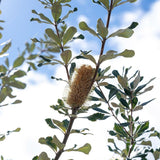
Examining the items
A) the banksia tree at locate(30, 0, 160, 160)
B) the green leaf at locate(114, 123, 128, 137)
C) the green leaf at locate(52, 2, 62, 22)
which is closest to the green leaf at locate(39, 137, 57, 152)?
the banksia tree at locate(30, 0, 160, 160)

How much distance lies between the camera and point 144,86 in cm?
149

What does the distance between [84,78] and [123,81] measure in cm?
35

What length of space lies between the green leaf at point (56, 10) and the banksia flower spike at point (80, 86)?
28 cm

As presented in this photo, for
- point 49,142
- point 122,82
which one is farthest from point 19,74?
point 122,82

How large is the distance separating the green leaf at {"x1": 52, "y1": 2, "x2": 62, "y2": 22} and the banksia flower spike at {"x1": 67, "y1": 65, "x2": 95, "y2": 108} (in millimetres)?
277

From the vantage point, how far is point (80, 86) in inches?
48.2

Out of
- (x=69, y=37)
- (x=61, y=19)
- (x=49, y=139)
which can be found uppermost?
(x=61, y=19)

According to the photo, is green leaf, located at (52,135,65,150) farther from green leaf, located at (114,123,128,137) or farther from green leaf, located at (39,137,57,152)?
green leaf, located at (114,123,128,137)

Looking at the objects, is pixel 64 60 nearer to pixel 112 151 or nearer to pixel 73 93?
pixel 73 93

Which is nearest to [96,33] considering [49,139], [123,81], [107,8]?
[107,8]

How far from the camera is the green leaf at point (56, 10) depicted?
1.28 m

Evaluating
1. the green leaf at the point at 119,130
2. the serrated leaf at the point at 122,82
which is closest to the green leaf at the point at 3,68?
the serrated leaf at the point at 122,82

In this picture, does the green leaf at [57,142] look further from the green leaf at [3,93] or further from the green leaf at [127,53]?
the green leaf at [127,53]

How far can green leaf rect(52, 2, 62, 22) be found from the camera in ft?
4.19
